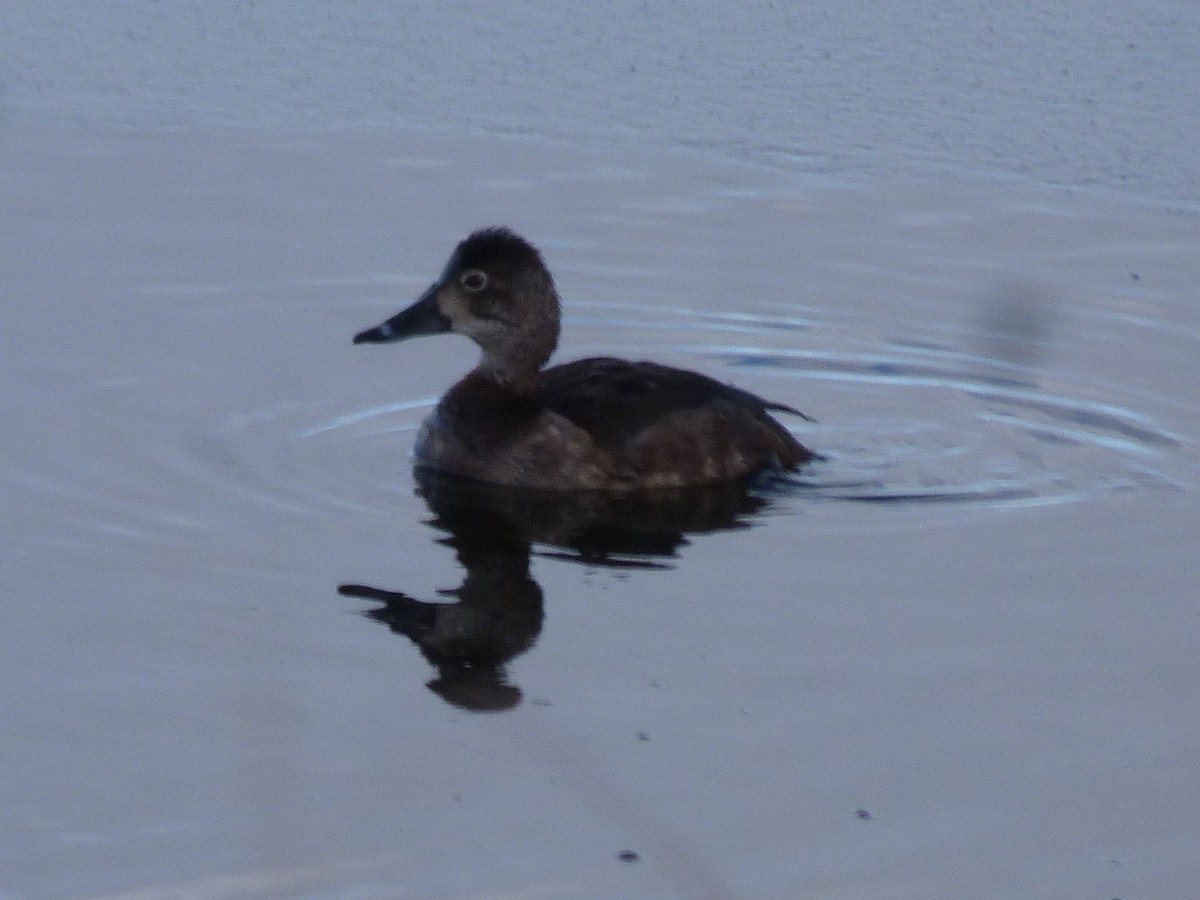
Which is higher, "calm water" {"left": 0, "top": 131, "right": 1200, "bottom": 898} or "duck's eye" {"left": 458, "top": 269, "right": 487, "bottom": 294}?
"duck's eye" {"left": 458, "top": 269, "right": 487, "bottom": 294}

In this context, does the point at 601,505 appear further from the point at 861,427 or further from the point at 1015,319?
the point at 1015,319

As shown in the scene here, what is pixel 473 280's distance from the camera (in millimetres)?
7867

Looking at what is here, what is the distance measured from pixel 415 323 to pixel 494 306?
28 centimetres

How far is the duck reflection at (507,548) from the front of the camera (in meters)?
5.71

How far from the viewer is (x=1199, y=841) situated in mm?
4762

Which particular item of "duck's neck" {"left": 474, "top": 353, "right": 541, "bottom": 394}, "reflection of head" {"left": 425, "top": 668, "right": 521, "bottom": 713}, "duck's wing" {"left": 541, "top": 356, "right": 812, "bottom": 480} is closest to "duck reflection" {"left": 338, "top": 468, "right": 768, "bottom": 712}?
"reflection of head" {"left": 425, "top": 668, "right": 521, "bottom": 713}

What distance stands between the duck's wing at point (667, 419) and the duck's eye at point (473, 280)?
46 cm

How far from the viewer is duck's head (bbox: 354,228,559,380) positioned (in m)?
7.84

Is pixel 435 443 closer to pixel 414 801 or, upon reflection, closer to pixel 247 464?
pixel 247 464

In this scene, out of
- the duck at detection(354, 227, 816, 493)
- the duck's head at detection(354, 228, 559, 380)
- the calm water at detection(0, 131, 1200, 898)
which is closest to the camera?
the calm water at detection(0, 131, 1200, 898)

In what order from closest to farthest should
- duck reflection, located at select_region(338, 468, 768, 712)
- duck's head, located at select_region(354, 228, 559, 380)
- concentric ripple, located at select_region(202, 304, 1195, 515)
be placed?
1. duck reflection, located at select_region(338, 468, 768, 712)
2. concentric ripple, located at select_region(202, 304, 1195, 515)
3. duck's head, located at select_region(354, 228, 559, 380)

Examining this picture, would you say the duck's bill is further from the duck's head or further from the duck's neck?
the duck's neck

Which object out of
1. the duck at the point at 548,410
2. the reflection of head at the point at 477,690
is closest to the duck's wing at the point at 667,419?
the duck at the point at 548,410

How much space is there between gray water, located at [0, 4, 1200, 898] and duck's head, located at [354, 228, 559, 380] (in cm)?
40
